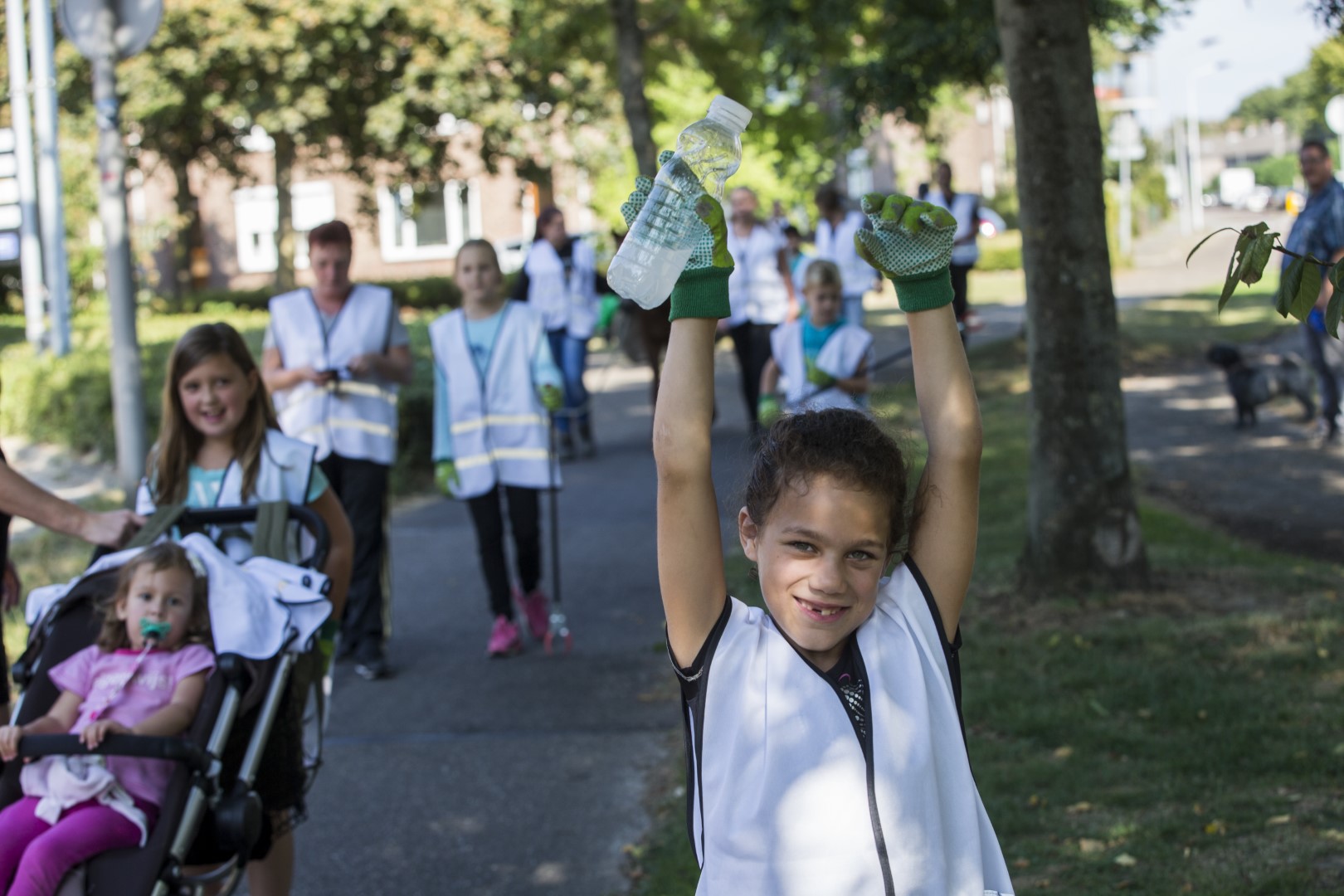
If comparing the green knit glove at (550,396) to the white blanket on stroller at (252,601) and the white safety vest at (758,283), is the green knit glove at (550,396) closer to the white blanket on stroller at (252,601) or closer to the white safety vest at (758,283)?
the white blanket on stroller at (252,601)

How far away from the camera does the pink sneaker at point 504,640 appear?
7.63m

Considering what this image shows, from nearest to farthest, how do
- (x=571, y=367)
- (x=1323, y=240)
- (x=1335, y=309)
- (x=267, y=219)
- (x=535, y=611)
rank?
1. (x=1335, y=309)
2. (x=535, y=611)
3. (x=1323, y=240)
4. (x=571, y=367)
5. (x=267, y=219)

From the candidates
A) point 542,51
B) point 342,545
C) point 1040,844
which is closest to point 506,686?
point 342,545

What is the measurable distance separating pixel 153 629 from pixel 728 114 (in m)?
2.16

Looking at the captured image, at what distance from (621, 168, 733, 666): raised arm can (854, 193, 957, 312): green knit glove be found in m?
0.25

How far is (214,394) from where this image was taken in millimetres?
4652

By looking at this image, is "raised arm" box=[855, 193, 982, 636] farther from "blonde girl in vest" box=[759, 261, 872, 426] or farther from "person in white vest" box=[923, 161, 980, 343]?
"person in white vest" box=[923, 161, 980, 343]

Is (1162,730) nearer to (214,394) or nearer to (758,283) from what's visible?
(214,394)

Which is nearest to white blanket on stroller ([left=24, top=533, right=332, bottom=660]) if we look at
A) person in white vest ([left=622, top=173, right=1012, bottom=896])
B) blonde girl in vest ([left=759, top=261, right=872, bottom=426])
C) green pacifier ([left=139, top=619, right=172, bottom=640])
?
green pacifier ([left=139, top=619, right=172, bottom=640])

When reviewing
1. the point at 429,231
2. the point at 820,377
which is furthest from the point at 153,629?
the point at 429,231

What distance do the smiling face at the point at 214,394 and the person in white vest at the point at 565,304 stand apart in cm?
864

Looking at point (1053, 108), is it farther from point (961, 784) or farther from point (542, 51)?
point (542, 51)

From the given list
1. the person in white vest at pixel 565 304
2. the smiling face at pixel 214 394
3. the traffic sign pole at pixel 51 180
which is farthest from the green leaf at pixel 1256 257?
the traffic sign pole at pixel 51 180

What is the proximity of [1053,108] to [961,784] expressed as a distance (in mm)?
5342
